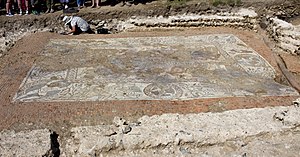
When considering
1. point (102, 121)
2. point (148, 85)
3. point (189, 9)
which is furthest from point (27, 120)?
point (189, 9)

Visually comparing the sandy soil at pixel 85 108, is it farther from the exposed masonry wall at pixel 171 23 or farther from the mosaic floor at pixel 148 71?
the exposed masonry wall at pixel 171 23

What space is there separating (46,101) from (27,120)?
0.69 metres

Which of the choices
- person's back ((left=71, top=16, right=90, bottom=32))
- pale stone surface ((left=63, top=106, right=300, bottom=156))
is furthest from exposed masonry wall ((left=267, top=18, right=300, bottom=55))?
person's back ((left=71, top=16, right=90, bottom=32))

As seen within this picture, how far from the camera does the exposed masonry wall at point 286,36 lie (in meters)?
8.98

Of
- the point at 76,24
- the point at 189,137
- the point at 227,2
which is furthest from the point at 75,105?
the point at 227,2

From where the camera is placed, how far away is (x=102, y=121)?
5621 mm

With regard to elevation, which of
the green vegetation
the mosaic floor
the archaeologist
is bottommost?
the mosaic floor

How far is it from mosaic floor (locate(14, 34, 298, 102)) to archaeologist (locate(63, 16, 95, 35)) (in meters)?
0.74

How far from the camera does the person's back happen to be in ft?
34.3

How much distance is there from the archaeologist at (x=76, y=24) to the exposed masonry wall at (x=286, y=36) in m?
5.27

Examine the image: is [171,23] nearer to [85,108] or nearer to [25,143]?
[85,108]

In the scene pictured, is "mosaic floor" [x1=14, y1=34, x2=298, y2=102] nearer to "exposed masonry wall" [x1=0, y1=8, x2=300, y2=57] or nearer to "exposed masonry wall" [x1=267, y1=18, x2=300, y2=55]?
"exposed masonry wall" [x1=267, y1=18, x2=300, y2=55]

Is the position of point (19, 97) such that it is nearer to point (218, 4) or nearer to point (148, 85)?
point (148, 85)

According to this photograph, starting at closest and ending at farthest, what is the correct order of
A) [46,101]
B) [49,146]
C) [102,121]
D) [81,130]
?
1. [49,146]
2. [81,130]
3. [102,121]
4. [46,101]
